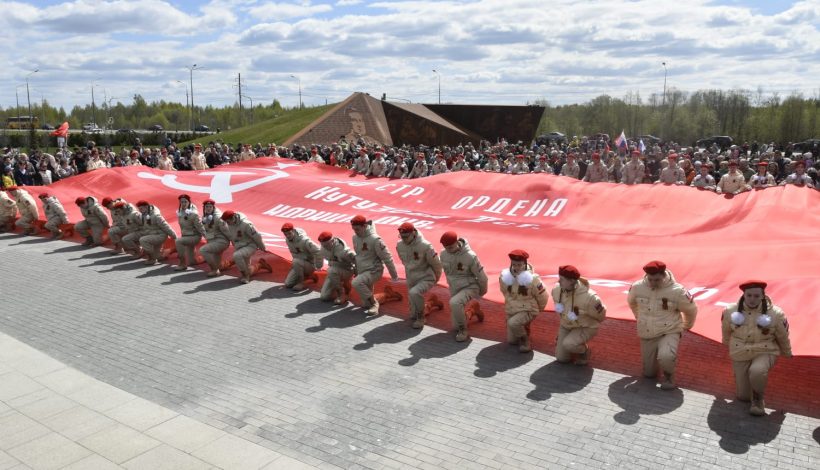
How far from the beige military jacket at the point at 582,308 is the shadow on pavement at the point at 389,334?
226 centimetres

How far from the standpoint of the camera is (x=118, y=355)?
27.6 feet

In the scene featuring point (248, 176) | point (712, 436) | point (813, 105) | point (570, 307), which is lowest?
point (712, 436)

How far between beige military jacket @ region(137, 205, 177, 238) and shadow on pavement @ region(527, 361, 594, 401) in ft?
28.8

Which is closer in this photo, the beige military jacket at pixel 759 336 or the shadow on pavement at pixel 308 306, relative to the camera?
the beige military jacket at pixel 759 336

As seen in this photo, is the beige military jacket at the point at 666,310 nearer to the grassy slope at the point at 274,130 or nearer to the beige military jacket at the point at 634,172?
the beige military jacket at the point at 634,172

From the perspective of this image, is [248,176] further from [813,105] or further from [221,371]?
[813,105]

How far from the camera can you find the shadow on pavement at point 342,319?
31.4ft

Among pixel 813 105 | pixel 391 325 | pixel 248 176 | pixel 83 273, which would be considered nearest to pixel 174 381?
pixel 391 325

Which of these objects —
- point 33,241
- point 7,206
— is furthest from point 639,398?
point 7,206

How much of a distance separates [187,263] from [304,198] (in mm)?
3683

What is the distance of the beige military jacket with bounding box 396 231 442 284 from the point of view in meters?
9.71

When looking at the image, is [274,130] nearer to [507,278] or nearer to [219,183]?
[219,183]

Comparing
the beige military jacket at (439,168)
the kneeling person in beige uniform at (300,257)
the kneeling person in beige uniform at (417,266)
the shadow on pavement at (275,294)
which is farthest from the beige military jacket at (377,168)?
the kneeling person in beige uniform at (417,266)

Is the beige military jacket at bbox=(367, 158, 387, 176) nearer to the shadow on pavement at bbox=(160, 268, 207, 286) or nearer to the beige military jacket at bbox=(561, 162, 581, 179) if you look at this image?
the beige military jacket at bbox=(561, 162, 581, 179)
